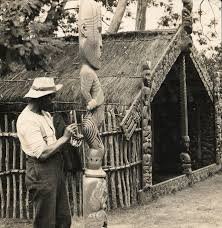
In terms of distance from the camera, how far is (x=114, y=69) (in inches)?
475

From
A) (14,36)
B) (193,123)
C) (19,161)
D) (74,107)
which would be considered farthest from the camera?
(193,123)

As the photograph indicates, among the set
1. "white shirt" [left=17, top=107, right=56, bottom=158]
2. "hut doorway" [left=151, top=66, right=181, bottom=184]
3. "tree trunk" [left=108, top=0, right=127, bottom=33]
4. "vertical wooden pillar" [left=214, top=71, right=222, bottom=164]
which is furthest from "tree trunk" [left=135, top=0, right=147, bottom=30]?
"white shirt" [left=17, top=107, right=56, bottom=158]

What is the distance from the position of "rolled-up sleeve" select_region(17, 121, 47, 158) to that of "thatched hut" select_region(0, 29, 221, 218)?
351 centimetres

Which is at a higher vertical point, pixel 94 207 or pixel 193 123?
pixel 193 123

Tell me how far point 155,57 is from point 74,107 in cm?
200

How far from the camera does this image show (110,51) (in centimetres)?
1280

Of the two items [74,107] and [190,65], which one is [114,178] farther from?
[190,65]

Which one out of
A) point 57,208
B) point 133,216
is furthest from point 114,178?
point 57,208

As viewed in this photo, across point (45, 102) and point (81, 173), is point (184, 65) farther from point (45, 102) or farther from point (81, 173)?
point (45, 102)

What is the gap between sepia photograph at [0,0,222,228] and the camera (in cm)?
599

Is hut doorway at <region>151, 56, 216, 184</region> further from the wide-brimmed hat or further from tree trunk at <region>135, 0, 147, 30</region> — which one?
the wide-brimmed hat

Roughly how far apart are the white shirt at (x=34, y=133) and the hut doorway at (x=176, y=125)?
7921 mm

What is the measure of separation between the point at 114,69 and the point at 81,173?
325 cm

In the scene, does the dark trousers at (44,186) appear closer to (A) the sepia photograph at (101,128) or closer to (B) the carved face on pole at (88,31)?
(A) the sepia photograph at (101,128)
